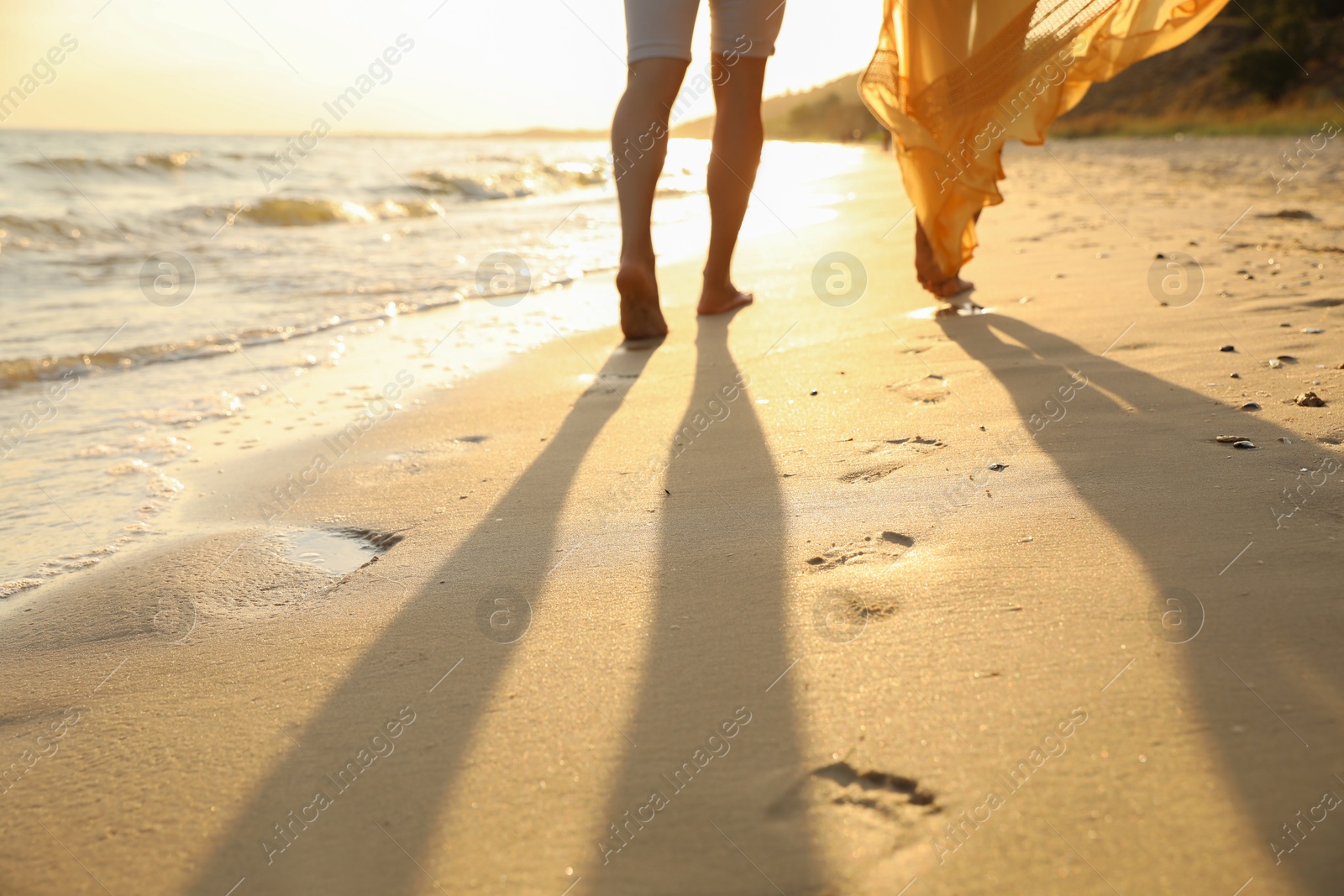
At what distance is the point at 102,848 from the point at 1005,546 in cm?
117

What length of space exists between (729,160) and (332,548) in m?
1.96

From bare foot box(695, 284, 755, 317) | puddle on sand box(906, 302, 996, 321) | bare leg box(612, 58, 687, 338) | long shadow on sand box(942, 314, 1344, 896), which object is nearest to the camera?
long shadow on sand box(942, 314, 1344, 896)

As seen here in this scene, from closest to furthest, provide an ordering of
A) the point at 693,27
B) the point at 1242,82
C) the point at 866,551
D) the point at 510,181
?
1. the point at 866,551
2. the point at 693,27
3. the point at 510,181
4. the point at 1242,82

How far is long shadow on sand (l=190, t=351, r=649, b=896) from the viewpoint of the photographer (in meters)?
0.89

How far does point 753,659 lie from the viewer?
1.12 metres

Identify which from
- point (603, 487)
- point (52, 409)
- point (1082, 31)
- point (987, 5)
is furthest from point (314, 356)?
point (1082, 31)

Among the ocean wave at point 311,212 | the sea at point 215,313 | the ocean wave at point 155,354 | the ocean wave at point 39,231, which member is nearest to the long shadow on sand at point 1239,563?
the sea at point 215,313

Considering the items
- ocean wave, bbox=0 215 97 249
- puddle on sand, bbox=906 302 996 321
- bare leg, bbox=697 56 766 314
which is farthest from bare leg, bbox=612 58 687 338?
ocean wave, bbox=0 215 97 249

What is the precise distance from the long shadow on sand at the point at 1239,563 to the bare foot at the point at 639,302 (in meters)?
1.19

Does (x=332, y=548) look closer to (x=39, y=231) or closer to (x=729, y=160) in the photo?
(x=729, y=160)

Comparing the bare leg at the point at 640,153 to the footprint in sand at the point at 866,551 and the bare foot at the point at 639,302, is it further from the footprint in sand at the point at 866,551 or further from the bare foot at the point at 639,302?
the footprint in sand at the point at 866,551

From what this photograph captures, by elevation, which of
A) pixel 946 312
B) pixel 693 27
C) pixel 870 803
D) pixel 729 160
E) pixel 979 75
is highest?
pixel 693 27

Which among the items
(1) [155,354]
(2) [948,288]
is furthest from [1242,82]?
(1) [155,354]

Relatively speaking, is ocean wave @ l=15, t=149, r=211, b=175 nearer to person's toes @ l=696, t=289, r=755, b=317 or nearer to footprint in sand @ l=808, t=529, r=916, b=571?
person's toes @ l=696, t=289, r=755, b=317
